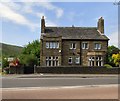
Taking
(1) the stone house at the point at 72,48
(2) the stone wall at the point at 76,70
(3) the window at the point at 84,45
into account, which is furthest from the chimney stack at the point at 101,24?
Answer: (2) the stone wall at the point at 76,70

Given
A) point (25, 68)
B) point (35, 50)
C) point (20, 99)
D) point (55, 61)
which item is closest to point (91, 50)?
point (55, 61)

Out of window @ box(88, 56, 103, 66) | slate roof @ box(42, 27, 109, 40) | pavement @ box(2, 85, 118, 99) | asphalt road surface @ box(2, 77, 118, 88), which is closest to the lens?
pavement @ box(2, 85, 118, 99)

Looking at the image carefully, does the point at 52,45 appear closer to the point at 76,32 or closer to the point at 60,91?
the point at 76,32

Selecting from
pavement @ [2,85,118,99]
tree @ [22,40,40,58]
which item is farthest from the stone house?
pavement @ [2,85,118,99]

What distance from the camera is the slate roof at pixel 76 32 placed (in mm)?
65812

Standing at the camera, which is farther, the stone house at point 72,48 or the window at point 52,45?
the window at point 52,45

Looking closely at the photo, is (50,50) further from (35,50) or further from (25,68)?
(35,50)

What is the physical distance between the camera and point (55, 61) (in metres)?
64.6

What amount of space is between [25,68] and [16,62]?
5.99 feet

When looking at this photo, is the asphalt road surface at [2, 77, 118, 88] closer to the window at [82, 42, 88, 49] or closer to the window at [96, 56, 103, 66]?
the window at [96, 56, 103, 66]

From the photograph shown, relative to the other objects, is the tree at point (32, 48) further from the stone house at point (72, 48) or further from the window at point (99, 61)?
the window at point (99, 61)

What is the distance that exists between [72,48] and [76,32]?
4426 millimetres

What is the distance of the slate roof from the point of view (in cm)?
6581

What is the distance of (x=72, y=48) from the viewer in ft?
214
